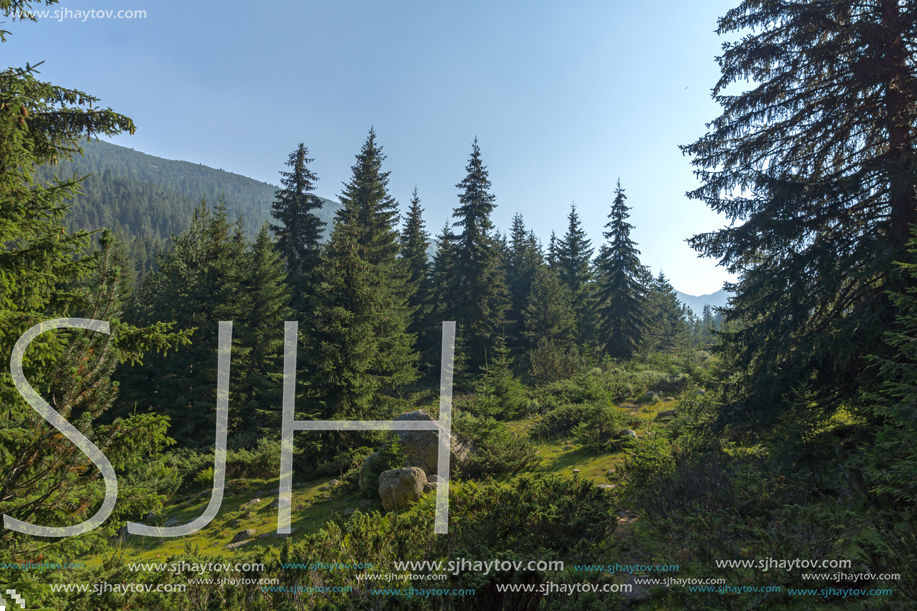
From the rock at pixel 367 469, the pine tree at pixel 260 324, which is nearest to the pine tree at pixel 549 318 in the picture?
the pine tree at pixel 260 324

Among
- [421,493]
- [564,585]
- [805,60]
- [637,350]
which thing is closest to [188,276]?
[421,493]

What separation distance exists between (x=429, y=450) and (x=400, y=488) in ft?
6.01

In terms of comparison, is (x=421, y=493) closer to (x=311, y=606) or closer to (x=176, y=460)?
(x=311, y=606)

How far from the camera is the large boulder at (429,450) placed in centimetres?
968

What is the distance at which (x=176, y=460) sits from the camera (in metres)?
12.2

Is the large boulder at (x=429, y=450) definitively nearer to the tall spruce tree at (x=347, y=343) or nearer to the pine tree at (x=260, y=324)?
the tall spruce tree at (x=347, y=343)

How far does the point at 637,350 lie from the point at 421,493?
2429cm

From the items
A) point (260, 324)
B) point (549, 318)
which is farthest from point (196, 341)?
point (549, 318)

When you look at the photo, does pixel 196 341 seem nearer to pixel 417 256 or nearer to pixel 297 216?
pixel 297 216

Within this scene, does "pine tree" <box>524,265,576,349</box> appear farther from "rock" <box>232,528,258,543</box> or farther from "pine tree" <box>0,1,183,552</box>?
"pine tree" <box>0,1,183,552</box>

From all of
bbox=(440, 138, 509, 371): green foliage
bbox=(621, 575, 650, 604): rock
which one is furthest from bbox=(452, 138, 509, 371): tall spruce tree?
bbox=(621, 575, 650, 604): rock

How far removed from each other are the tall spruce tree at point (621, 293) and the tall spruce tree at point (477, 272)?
26.6 feet

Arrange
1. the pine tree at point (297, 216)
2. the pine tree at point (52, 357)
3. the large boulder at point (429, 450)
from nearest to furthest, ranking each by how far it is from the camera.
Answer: the pine tree at point (52, 357) < the large boulder at point (429, 450) < the pine tree at point (297, 216)

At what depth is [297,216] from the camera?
24859 millimetres
